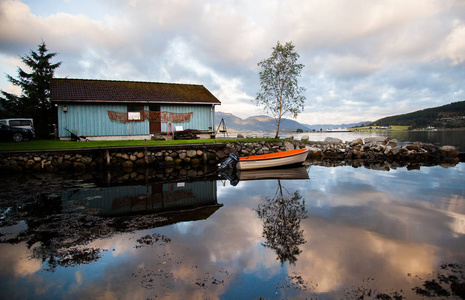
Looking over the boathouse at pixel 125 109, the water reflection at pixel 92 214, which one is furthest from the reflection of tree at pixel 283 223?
the boathouse at pixel 125 109

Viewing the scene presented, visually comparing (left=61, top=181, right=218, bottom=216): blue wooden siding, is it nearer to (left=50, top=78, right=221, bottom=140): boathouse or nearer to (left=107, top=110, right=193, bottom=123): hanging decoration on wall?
(left=50, top=78, right=221, bottom=140): boathouse

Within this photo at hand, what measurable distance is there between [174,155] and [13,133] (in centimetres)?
1411

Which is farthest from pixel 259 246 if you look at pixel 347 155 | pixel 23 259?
pixel 347 155

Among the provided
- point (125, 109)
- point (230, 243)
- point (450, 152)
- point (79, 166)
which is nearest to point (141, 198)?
point (230, 243)

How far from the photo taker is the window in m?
21.5

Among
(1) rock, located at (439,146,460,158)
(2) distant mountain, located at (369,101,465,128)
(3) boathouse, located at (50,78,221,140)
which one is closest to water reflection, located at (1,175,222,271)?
(3) boathouse, located at (50,78,221,140)

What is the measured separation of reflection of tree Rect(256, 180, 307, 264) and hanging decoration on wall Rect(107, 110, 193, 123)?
15.8 metres

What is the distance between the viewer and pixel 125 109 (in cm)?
2134

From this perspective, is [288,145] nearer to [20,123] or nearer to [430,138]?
[20,123]

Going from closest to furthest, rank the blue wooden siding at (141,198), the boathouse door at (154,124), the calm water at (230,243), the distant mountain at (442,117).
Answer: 1. the calm water at (230,243)
2. the blue wooden siding at (141,198)
3. the boathouse door at (154,124)
4. the distant mountain at (442,117)

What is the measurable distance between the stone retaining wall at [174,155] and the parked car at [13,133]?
26.0ft

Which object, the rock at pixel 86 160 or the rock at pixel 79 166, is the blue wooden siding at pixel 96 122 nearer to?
the rock at pixel 86 160

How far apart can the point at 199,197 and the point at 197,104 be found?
51.6 feet

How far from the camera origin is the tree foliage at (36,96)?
28703mm
